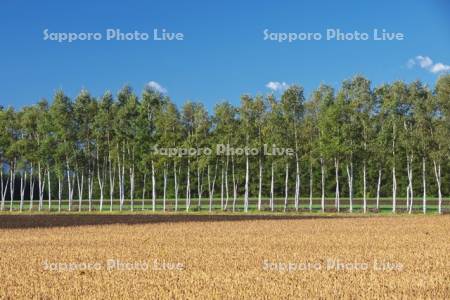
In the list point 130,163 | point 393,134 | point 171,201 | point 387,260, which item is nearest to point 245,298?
point 387,260

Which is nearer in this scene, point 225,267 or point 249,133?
point 225,267

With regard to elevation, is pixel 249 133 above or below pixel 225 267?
above

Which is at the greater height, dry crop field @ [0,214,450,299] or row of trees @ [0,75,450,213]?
row of trees @ [0,75,450,213]

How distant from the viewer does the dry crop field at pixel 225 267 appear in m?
15.1

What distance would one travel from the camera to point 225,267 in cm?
1952

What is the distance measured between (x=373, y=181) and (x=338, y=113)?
40991 mm

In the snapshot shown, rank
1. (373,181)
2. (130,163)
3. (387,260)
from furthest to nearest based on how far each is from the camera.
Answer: (373,181) → (130,163) → (387,260)

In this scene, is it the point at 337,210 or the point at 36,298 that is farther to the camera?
the point at 337,210

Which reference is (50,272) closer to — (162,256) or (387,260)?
(162,256)

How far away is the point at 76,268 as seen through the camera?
19.5 m

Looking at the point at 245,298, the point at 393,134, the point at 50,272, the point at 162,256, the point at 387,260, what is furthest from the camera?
the point at 393,134

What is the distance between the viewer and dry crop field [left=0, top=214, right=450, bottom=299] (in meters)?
15.1

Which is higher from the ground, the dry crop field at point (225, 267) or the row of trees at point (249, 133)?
the row of trees at point (249, 133)

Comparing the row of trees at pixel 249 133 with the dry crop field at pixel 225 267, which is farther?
the row of trees at pixel 249 133
